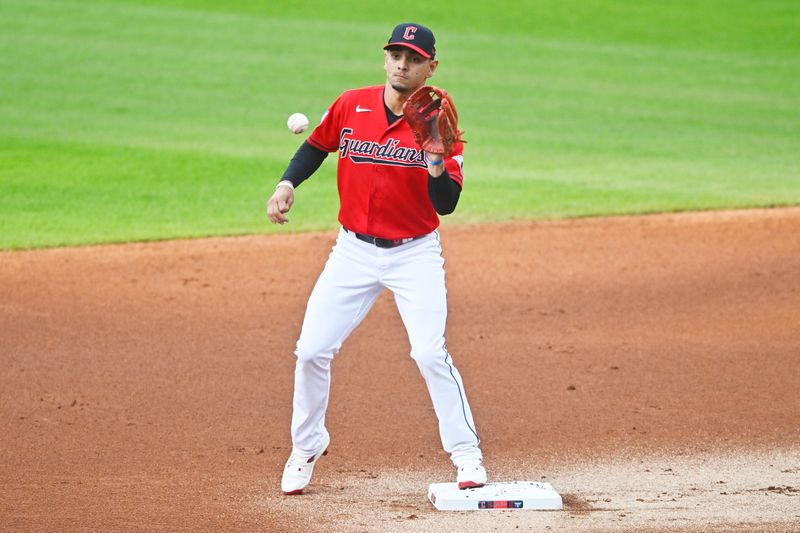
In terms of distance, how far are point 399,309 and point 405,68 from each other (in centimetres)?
108

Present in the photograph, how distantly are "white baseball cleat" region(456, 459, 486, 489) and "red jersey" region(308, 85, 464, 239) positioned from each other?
1067 mm

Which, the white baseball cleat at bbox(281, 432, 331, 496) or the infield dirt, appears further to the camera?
the white baseball cleat at bbox(281, 432, 331, 496)

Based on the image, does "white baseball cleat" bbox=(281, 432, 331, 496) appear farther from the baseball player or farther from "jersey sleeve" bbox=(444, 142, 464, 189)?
"jersey sleeve" bbox=(444, 142, 464, 189)

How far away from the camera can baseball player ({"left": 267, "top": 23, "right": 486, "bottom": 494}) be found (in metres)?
5.09

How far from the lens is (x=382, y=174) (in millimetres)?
5133

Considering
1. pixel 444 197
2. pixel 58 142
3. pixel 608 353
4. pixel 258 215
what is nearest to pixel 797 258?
pixel 608 353

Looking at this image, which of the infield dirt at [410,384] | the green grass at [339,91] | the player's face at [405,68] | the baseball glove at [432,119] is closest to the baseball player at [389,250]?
the player's face at [405,68]

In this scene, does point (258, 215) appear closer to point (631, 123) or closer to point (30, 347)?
point (30, 347)

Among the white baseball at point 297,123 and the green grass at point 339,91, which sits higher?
the green grass at point 339,91

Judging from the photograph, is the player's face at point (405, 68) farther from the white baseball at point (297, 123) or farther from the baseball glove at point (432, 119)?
the white baseball at point (297, 123)

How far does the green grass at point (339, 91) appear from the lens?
12.0m

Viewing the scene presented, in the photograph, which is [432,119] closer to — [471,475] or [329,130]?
[329,130]

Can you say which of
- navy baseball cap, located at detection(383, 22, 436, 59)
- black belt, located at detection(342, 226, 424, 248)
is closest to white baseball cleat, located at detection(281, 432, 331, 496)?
black belt, located at detection(342, 226, 424, 248)

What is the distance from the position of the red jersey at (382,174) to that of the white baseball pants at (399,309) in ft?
0.35
